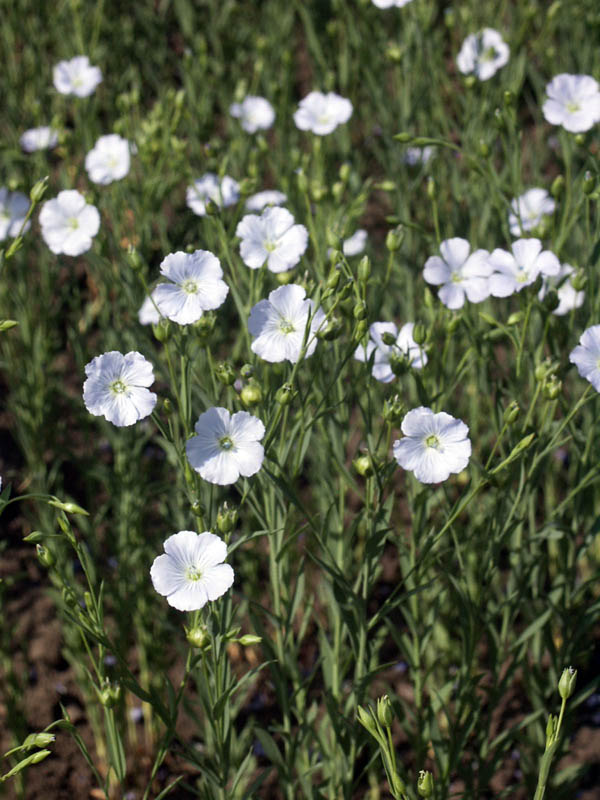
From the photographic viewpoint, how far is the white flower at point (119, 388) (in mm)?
1467

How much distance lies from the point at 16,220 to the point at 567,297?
1558 millimetres

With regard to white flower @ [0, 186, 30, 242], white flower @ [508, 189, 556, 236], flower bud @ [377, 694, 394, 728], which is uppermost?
white flower @ [0, 186, 30, 242]

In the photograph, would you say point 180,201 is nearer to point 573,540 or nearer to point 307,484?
Answer: point 307,484

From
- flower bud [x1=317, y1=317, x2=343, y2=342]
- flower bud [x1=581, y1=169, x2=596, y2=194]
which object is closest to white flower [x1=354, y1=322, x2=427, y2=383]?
flower bud [x1=317, y1=317, x2=343, y2=342]

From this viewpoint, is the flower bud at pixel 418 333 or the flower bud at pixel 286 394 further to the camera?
the flower bud at pixel 418 333

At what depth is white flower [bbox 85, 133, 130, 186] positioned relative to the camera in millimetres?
2365

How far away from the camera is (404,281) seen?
2596 millimetres

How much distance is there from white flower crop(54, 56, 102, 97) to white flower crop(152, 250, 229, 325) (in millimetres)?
1447

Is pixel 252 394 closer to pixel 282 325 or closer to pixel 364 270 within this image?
pixel 282 325

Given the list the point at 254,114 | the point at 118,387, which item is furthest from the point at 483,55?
the point at 118,387

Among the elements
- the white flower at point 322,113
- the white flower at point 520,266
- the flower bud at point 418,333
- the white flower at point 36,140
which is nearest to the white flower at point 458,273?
the white flower at point 520,266

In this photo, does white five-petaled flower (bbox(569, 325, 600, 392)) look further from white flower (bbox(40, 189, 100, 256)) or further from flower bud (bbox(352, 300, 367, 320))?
white flower (bbox(40, 189, 100, 256))

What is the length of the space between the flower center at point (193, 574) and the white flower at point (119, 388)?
267 millimetres

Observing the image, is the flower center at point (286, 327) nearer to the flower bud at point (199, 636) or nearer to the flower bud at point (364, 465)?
the flower bud at point (364, 465)
